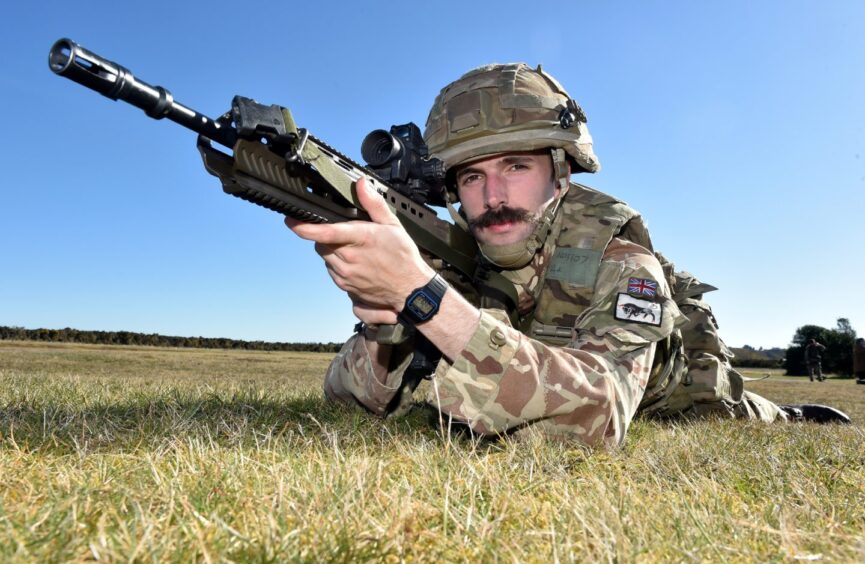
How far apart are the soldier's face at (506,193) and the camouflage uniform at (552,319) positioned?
10 cm

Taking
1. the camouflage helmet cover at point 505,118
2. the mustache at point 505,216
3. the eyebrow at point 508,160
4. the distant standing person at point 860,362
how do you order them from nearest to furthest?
the mustache at point 505,216 → the camouflage helmet cover at point 505,118 → the eyebrow at point 508,160 → the distant standing person at point 860,362

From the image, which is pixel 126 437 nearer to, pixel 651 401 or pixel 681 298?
pixel 651 401

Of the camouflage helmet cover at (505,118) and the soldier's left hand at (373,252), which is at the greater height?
the camouflage helmet cover at (505,118)

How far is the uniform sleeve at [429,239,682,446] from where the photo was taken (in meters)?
3.13

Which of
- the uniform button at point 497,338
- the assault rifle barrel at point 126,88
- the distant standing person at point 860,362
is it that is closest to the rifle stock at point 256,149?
the assault rifle barrel at point 126,88

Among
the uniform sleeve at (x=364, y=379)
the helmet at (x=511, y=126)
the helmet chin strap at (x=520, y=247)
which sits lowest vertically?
the uniform sleeve at (x=364, y=379)

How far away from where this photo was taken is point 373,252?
3037mm

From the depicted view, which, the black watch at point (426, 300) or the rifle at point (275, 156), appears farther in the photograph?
the black watch at point (426, 300)

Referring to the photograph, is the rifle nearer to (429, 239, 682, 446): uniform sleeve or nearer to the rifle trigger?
the rifle trigger

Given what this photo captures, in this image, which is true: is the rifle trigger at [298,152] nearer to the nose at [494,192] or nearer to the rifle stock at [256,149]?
the rifle stock at [256,149]

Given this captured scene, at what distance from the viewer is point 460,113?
15.4 feet

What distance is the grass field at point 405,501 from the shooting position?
5.19 feet

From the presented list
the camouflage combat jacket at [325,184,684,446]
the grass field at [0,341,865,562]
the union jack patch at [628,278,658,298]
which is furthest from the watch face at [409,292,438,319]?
the union jack patch at [628,278,658,298]

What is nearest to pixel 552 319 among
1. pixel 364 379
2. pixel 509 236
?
pixel 509 236
